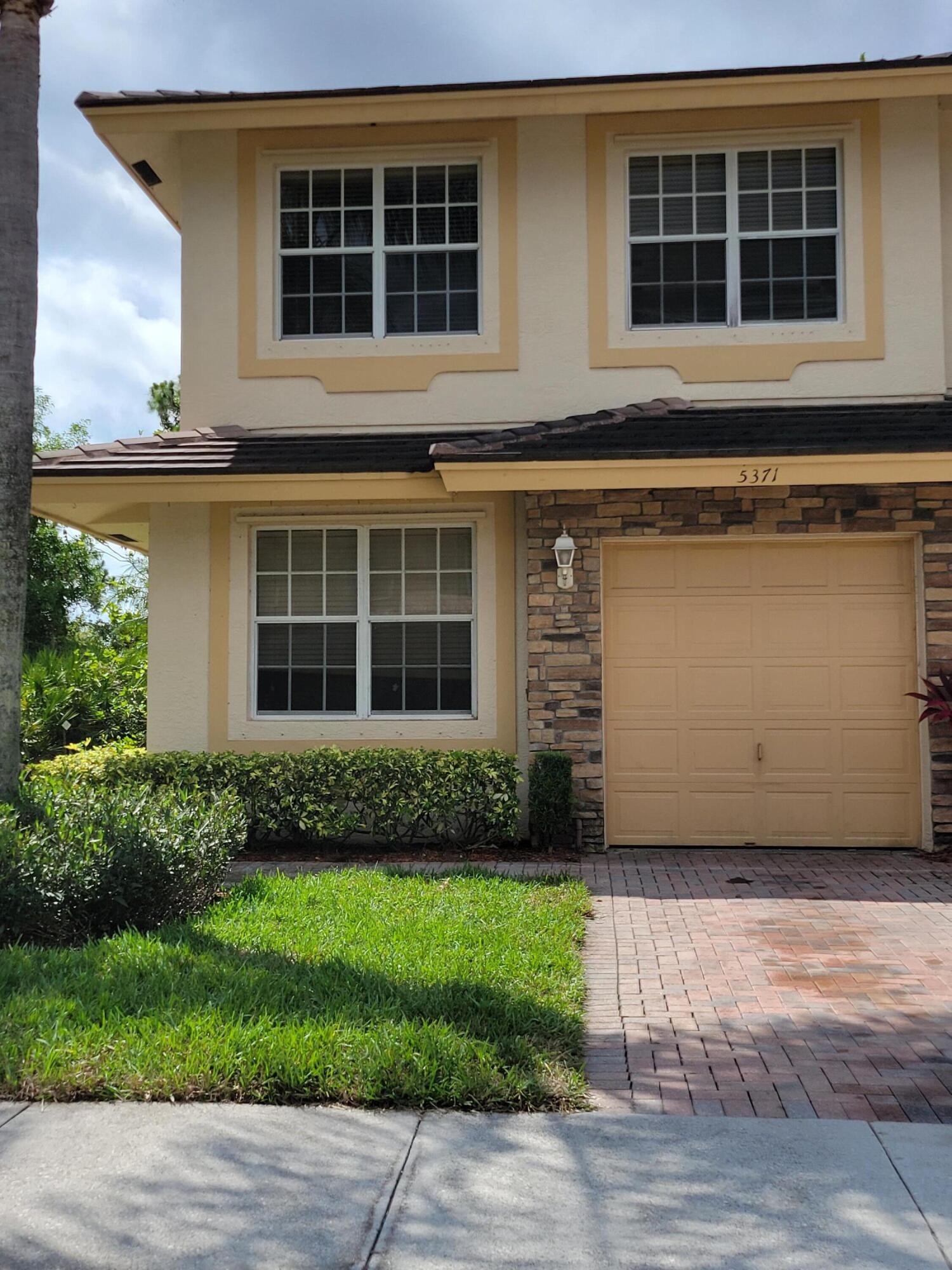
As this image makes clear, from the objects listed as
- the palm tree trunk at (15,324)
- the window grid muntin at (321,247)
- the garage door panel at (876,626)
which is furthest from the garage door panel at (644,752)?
the palm tree trunk at (15,324)

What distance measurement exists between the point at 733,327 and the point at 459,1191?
8.72 metres

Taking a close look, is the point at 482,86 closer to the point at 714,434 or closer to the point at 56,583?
the point at 714,434

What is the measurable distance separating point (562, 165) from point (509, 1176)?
30.6 ft

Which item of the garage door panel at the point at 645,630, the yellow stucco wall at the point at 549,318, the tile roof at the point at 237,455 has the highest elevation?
the yellow stucco wall at the point at 549,318

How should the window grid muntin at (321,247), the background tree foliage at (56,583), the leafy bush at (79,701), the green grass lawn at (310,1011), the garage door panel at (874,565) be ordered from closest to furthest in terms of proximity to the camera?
the green grass lawn at (310,1011) → the garage door panel at (874,565) → the window grid muntin at (321,247) → the leafy bush at (79,701) → the background tree foliage at (56,583)

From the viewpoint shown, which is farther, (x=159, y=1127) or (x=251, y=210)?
(x=251, y=210)

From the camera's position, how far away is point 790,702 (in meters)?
9.97

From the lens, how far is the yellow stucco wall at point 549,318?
10.4 metres

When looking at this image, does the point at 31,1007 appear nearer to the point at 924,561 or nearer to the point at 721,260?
the point at 924,561

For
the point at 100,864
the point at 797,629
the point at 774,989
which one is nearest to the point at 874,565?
the point at 797,629

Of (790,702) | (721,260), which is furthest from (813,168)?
(790,702)

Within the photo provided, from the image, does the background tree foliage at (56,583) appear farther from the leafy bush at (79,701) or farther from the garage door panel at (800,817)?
the garage door panel at (800,817)

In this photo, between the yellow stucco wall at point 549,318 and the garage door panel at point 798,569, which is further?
the yellow stucco wall at point 549,318

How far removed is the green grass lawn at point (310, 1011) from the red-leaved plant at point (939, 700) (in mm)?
4022
